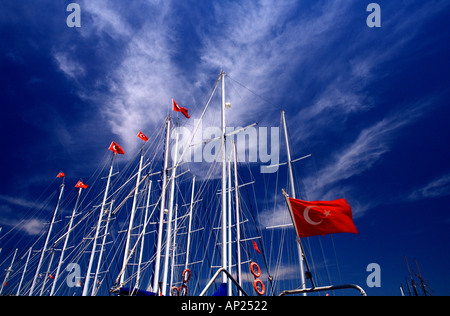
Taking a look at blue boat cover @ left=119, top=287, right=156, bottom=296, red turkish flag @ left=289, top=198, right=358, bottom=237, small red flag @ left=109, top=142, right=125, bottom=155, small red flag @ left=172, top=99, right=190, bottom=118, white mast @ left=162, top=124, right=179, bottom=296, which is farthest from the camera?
small red flag @ left=109, top=142, right=125, bottom=155

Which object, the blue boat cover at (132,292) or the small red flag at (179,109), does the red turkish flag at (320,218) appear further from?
the small red flag at (179,109)

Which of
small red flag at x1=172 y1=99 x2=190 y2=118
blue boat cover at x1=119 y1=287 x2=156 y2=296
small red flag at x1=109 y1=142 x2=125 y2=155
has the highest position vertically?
small red flag at x1=109 y1=142 x2=125 y2=155

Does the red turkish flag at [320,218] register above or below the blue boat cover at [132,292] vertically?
above

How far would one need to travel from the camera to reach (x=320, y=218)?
875 centimetres

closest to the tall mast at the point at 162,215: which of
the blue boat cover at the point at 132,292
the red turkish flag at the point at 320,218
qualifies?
the blue boat cover at the point at 132,292

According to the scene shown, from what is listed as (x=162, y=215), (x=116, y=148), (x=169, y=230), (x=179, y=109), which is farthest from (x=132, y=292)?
(x=116, y=148)

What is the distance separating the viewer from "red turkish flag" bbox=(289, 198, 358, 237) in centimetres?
855

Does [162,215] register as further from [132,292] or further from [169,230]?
[132,292]

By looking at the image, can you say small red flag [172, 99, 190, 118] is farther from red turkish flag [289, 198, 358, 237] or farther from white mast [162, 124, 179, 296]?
red turkish flag [289, 198, 358, 237]

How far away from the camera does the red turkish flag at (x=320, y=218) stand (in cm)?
855

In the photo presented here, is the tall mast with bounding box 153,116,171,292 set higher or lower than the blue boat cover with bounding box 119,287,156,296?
higher

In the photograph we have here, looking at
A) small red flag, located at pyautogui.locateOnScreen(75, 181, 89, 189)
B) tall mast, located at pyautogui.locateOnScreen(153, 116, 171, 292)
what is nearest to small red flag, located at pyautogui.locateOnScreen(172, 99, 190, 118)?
tall mast, located at pyautogui.locateOnScreen(153, 116, 171, 292)
